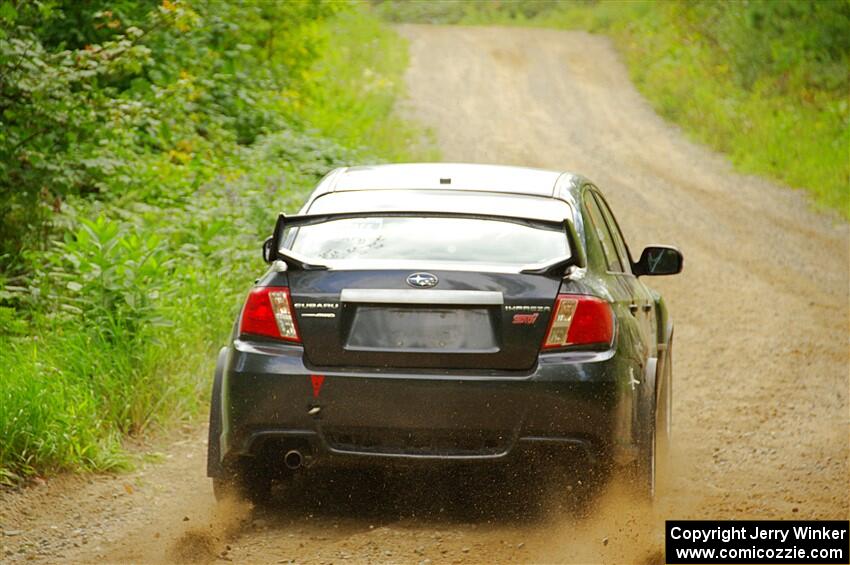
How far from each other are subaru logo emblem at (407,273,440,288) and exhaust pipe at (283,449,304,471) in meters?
0.88

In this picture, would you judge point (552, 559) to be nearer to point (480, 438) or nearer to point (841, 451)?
point (480, 438)

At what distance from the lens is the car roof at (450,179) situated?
19.5ft

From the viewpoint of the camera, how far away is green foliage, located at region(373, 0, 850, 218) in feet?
69.1

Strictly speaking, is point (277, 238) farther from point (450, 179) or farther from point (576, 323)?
point (576, 323)

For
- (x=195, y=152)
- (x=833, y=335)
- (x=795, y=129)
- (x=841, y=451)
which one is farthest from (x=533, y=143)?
(x=841, y=451)

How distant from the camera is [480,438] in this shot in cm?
516

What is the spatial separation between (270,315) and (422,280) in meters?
0.68

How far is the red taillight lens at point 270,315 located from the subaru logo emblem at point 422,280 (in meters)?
0.53

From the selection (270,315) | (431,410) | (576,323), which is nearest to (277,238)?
(270,315)

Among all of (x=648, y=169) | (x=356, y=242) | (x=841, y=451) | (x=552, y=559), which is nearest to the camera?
(x=552, y=559)

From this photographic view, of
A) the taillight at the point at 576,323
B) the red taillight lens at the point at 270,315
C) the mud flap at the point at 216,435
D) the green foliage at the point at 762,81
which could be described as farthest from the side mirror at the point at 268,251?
the green foliage at the point at 762,81

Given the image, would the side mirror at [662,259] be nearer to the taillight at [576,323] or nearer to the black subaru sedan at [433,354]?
the black subaru sedan at [433,354]

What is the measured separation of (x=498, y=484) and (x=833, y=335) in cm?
557

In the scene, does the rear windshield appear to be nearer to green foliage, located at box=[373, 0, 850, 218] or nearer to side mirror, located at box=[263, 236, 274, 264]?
side mirror, located at box=[263, 236, 274, 264]
